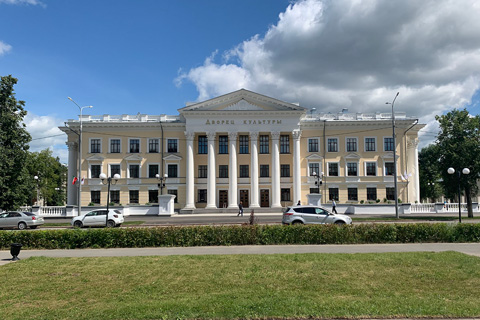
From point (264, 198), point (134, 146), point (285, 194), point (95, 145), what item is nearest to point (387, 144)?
point (285, 194)

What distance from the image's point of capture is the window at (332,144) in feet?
159

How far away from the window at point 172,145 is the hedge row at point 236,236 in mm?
32782

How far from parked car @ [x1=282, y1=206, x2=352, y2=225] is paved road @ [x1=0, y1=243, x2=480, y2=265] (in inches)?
235

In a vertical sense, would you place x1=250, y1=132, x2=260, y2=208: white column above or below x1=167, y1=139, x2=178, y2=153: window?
below

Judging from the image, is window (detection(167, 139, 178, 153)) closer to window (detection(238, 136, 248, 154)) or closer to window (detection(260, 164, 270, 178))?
window (detection(238, 136, 248, 154))

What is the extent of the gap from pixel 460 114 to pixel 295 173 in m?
19.8

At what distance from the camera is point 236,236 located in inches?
640

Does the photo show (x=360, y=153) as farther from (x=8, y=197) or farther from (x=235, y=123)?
(x=8, y=197)

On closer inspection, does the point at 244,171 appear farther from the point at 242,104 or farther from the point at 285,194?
the point at 242,104

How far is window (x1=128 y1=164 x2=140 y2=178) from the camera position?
158 ft

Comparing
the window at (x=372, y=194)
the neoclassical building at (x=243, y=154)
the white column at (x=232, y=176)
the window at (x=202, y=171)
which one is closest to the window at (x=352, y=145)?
the neoclassical building at (x=243, y=154)

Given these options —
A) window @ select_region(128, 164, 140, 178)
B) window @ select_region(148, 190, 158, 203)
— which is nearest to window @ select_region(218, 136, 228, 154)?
window @ select_region(148, 190, 158, 203)

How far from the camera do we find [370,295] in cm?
782

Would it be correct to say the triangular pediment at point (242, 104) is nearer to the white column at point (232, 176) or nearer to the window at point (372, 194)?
the white column at point (232, 176)
